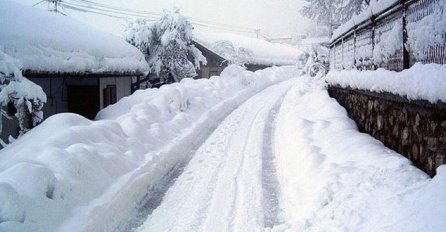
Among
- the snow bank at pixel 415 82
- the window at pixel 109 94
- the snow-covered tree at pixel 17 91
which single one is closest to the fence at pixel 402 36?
the snow bank at pixel 415 82

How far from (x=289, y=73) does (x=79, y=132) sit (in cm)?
3283

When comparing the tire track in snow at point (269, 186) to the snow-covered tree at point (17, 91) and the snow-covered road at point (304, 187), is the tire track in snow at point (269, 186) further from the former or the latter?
the snow-covered tree at point (17, 91)

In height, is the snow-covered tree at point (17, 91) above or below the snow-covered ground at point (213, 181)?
above

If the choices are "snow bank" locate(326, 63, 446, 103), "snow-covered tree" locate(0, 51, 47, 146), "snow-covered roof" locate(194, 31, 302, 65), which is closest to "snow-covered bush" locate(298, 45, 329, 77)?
"snow-covered roof" locate(194, 31, 302, 65)

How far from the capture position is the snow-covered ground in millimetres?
4090

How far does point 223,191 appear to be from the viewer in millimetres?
6023

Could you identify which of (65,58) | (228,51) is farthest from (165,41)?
(228,51)

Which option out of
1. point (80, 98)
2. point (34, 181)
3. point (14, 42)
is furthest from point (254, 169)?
point (80, 98)

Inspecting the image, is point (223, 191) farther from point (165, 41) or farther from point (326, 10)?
point (326, 10)

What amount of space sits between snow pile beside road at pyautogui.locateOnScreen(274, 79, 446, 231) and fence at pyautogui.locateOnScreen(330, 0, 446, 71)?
1.27 metres

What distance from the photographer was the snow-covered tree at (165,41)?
22375mm

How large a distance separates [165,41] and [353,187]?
61.8 ft

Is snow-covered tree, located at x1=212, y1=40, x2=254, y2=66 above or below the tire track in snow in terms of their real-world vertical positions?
above

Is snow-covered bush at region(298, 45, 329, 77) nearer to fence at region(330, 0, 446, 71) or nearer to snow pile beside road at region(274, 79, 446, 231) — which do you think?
fence at region(330, 0, 446, 71)
